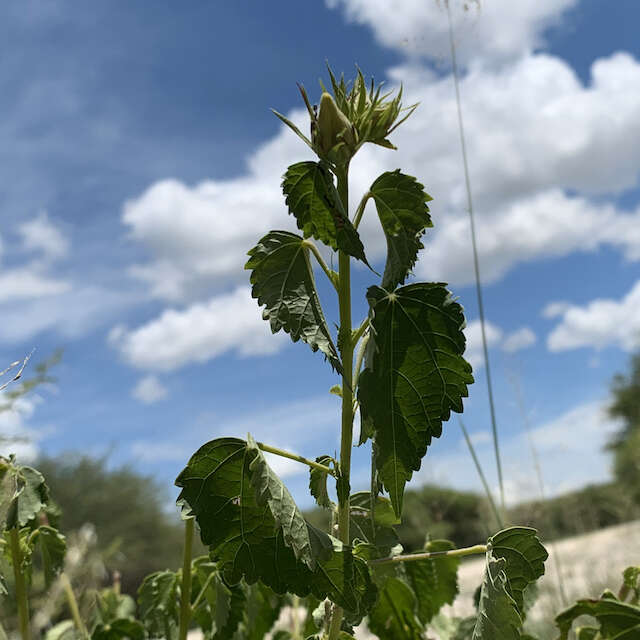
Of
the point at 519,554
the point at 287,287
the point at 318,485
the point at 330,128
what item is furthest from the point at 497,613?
the point at 330,128

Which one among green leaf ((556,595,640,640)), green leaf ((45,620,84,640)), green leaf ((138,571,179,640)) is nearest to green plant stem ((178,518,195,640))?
green leaf ((138,571,179,640))

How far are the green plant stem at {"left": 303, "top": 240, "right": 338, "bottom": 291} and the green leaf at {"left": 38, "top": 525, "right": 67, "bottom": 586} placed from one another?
0.64 metres

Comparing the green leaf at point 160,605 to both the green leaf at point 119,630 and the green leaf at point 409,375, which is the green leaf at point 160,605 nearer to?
the green leaf at point 119,630

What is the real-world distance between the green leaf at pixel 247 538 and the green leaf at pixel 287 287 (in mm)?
150

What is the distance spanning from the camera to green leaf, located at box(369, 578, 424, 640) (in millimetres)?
1306

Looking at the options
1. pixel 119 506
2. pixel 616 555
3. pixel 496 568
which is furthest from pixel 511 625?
pixel 119 506

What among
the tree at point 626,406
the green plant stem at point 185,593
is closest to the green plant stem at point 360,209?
the green plant stem at point 185,593

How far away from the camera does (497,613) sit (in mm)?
862

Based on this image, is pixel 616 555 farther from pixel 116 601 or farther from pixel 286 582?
pixel 286 582

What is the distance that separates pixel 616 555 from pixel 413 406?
925cm

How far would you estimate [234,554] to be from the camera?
33.9 inches

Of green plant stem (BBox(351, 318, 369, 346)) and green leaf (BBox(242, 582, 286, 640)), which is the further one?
green leaf (BBox(242, 582, 286, 640))

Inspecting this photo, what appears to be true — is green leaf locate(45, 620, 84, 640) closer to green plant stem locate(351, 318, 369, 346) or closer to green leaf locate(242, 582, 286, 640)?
green leaf locate(242, 582, 286, 640)

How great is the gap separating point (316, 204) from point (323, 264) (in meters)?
0.07
